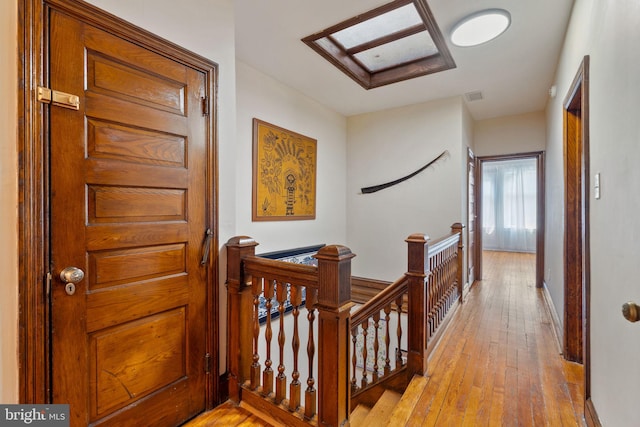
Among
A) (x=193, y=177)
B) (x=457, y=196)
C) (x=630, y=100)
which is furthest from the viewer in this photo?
(x=457, y=196)

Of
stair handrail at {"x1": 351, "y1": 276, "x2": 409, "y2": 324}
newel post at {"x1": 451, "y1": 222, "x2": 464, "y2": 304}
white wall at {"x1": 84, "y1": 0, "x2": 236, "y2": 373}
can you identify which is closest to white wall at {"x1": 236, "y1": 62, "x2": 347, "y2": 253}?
white wall at {"x1": 84, "y1": 0, "x2": 236, "y2": 373}

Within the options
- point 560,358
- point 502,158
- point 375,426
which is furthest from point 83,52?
point 502,158

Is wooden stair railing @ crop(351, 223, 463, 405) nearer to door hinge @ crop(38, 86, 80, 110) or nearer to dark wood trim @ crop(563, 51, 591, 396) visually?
dark wood trim @ crop(563, 51, 591, 396)

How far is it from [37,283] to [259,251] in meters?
1.98

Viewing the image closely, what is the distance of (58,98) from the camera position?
3.81 ft

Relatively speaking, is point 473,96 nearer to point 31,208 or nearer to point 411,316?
point 411,316

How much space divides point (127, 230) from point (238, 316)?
0.75 metres

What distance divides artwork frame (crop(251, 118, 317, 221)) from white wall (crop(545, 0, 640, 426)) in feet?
8.29

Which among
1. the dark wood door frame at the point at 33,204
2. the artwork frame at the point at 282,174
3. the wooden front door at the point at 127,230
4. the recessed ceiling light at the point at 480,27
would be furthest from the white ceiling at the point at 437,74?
the dark wood door frame at the point at 33,204

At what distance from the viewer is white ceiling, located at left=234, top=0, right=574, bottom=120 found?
2.06m

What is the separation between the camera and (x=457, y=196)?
3.61 meters

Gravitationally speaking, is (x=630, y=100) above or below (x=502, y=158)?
below

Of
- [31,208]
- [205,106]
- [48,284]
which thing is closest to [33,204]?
[31,208]

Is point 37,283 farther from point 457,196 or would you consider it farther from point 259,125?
point 457,196
